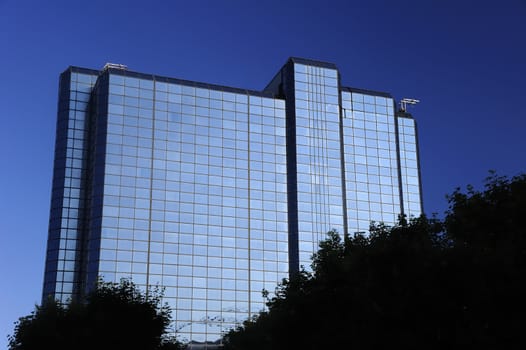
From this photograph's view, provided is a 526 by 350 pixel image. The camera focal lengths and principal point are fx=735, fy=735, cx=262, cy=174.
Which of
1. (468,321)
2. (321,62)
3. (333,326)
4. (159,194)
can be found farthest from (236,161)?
(468,321)

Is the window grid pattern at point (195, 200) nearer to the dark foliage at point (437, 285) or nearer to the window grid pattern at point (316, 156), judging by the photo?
the window grid pattern at point (316, 156)

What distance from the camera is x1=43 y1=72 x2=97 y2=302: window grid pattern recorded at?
122m

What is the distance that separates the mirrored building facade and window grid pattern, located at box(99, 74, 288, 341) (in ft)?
0.66

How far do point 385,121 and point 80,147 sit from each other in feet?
189

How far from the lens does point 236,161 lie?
13088 centimetres

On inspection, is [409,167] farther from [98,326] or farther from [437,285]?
[437,285]

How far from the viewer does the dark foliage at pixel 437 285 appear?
131ft

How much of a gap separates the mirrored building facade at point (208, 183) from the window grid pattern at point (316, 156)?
215 mm

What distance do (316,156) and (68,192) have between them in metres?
44.2

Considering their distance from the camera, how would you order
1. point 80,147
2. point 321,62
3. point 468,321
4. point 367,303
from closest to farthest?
point 468,321 → point 367,303 → point 80,147 → point 321,62

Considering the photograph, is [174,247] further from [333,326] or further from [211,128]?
[333,326]

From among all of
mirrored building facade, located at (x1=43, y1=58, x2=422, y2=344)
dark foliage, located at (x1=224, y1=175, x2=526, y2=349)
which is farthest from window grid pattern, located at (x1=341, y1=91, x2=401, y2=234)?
dark foliage, located at (x1=224, y1=175, x2=526, y2=349)

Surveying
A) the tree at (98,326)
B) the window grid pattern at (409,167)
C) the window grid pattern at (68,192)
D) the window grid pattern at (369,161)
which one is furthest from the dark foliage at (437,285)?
the window grid pattern at (409,167)

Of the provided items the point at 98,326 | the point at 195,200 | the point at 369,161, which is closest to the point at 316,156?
the point at 369,161
